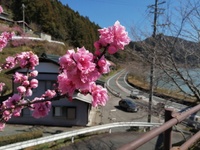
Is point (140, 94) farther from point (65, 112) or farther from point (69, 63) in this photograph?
point (69, 63)

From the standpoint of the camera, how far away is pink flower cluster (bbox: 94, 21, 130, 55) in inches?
53.5

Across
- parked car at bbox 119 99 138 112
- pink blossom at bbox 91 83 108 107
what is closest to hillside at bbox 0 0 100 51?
parked car at bbox 119 99 138 112

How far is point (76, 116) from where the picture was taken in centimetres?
1819

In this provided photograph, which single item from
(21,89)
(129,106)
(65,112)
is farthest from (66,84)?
(129,106)

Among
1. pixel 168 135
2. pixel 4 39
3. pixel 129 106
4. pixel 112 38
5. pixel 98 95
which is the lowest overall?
pixel 129 106

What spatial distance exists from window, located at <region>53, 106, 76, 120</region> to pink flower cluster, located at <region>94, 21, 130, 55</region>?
17.1 metres

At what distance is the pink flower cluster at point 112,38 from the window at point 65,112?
17129mm

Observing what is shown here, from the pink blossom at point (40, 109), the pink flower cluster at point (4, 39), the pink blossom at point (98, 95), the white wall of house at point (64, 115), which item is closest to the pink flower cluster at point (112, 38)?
the pink blossom at point (98, 95)

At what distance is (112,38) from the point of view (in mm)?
1362

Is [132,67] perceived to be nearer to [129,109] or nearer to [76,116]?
[76,116]

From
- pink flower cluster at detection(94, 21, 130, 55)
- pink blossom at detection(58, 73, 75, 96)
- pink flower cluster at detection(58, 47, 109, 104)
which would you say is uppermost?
pink flower cluster at detection(94, 21, 130, 55)

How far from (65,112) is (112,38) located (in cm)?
1768

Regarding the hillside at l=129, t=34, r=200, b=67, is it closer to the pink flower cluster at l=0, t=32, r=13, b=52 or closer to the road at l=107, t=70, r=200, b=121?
the road at l=107, t=70, r=200, b=121

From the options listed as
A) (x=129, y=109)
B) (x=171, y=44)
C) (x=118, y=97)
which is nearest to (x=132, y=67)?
(x=171, y=44)
